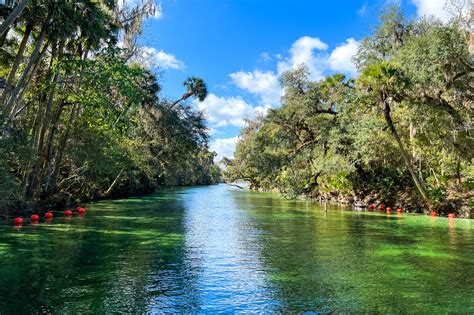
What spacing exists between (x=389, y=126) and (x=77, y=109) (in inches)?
722

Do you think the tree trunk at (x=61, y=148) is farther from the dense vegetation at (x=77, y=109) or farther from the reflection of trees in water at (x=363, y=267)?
the reflection of trees in water at (x=363, y=267)

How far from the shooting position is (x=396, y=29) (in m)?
25.3

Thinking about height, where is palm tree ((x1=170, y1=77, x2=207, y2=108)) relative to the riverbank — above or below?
above

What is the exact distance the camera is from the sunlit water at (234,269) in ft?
23.5

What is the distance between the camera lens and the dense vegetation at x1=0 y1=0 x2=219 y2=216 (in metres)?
14.2

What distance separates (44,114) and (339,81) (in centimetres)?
1921

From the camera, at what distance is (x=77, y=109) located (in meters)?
22.1

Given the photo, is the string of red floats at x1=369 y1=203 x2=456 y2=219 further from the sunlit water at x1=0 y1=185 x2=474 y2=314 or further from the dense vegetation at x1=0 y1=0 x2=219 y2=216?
the dense vegetation at x1=0 y1=0 x2=219 y2=216

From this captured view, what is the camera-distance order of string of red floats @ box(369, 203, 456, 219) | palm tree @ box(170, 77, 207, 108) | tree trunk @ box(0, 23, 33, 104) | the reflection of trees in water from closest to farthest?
1. the reflection of trees in water
2. tree trunk @ box(0, 23, 33, 104)
3. string of red floats @ box(369, 203, 456, 219)
4. palm tree @ box(170, 77, 207, 108)

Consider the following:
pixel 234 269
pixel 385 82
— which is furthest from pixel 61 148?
pixel 385 82

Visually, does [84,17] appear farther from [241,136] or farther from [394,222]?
[241,136]

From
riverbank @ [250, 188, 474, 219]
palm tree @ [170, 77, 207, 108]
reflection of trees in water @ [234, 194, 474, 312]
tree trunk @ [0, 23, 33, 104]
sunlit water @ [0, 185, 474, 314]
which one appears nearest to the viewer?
sunlit water @ [0, 185, 474, 314]

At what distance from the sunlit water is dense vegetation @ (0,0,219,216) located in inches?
170

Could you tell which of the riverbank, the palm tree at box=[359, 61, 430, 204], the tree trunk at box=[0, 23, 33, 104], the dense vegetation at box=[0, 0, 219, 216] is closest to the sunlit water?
the dense vegetation at box=[0, 0, 219, 216]
